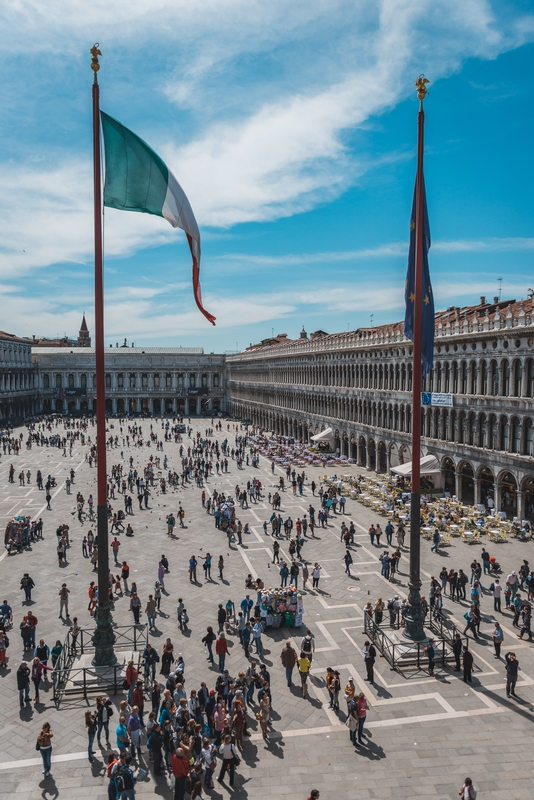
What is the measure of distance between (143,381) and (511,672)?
120424 millimetres

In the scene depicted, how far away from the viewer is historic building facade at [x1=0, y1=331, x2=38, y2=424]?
3772 inches

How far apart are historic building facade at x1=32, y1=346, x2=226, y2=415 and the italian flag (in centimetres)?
11171

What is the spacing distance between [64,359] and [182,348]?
3185 centimetres

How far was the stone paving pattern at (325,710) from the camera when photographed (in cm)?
1097

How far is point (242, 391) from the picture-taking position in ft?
345

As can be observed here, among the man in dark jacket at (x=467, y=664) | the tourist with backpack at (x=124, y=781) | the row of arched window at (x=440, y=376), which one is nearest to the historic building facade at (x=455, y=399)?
the row of arched window at (x=440, y=376)

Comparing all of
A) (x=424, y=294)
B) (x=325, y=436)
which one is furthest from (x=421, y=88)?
(x=325, y=436)

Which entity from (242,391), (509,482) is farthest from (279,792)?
(242,391)

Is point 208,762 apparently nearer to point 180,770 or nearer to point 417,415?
point 180,770

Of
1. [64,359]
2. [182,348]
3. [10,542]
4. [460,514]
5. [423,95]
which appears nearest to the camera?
[423,95]

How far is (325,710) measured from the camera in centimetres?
1350

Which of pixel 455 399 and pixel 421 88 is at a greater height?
pixel 421 88

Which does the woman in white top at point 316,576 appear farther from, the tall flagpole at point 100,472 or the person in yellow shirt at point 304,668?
the tall flagpole at point 100,472

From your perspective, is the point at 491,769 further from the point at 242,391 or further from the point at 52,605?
the point at 242,391
